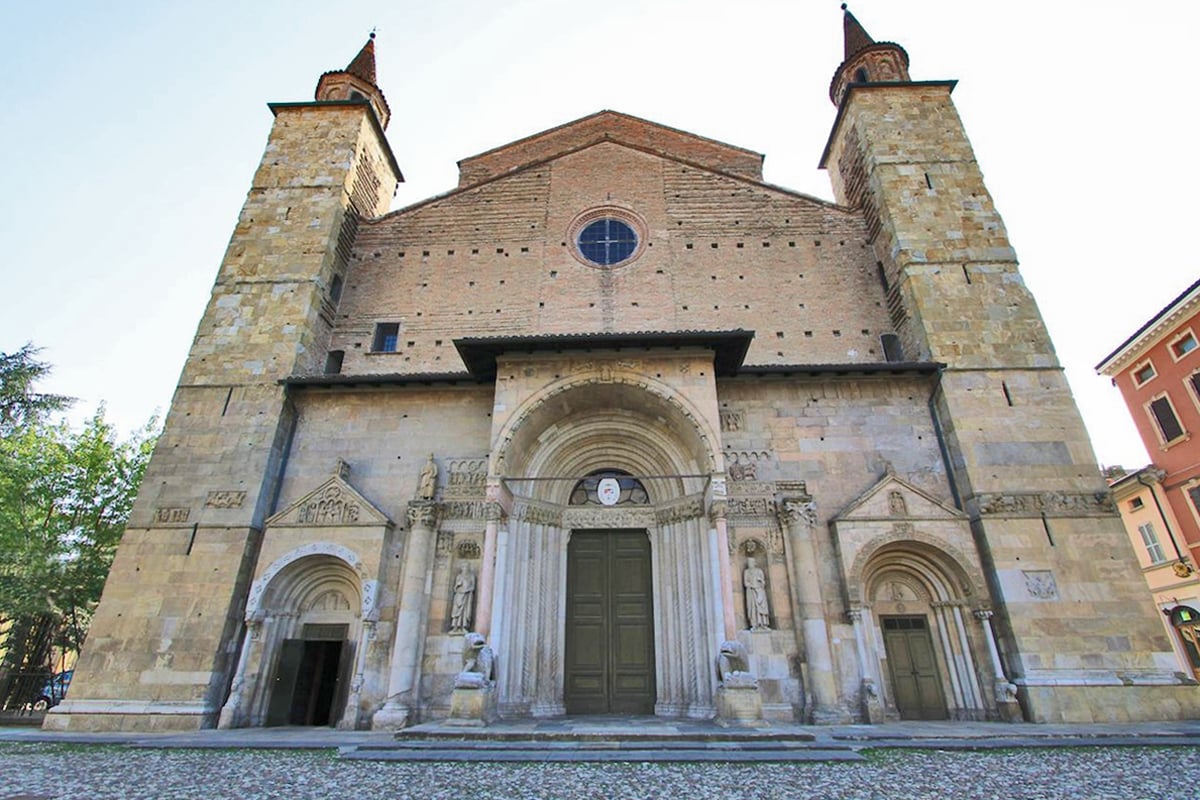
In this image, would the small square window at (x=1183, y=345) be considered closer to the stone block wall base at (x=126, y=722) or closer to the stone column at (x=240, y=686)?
the stone column at (x=240, y=686)

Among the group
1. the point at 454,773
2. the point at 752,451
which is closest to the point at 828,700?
the point at 752,451

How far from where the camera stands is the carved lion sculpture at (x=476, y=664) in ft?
26.9

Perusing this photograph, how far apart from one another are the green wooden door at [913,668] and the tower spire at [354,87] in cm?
1749

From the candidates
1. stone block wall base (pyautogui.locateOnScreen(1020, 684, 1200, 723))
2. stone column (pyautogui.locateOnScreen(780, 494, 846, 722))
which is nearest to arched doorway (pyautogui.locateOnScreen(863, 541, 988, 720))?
stone block wall base (pyautogui.locateOnScreen(1020, 684, 1200, 723))

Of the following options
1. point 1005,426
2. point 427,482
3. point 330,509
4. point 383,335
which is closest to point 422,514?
point 427,482

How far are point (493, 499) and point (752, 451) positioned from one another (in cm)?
469

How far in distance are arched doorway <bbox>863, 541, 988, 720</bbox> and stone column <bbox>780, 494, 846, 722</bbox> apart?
1.13m

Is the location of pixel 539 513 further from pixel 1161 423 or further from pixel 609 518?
pixel 1161 423

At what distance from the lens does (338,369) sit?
43.6 ft

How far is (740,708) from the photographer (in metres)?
7.86

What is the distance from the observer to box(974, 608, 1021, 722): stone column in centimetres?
873

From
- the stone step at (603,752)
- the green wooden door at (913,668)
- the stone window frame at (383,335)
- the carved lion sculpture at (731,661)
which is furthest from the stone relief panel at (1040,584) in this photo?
the stone window frame at (383,335)

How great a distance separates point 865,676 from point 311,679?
9.14 meters

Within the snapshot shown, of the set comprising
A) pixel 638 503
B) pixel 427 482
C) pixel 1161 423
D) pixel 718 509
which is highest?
pixel 1161 423
